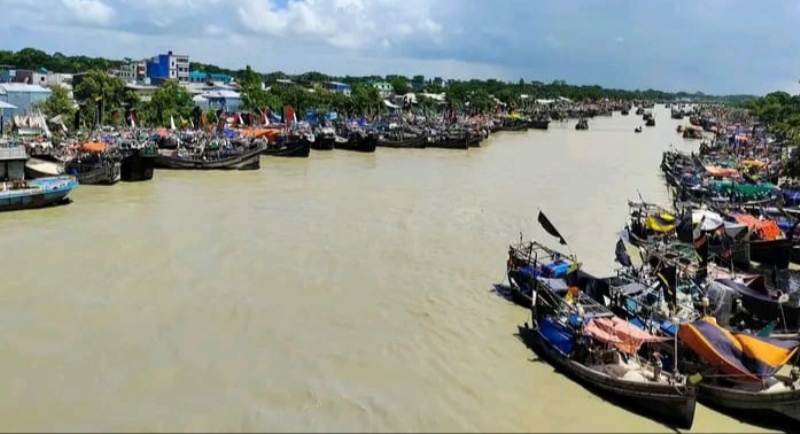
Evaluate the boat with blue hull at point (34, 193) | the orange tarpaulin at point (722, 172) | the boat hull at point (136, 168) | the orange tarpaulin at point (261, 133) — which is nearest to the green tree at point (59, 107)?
the orange tarpaulin at point (261, 133)

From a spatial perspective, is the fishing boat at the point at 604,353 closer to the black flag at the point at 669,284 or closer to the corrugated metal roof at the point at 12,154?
the black flag at the point at 669,284

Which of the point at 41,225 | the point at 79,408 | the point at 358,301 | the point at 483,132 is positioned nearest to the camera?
the point at 79,408

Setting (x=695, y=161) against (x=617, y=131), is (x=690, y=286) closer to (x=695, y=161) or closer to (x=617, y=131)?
(x=695, y=161)

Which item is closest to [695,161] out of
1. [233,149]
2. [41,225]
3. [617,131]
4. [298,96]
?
[233,149]

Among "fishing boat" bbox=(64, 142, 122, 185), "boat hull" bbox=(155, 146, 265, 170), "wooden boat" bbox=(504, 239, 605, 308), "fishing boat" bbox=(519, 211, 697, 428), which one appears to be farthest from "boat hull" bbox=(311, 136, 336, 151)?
"fishing boat" bbox=(519, 211, 697, 428)

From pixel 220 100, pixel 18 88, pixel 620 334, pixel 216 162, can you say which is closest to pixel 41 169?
pixel 216 162

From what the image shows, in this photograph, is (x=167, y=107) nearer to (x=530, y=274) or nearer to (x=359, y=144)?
(x=359, y=144)

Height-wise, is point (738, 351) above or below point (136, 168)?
below
